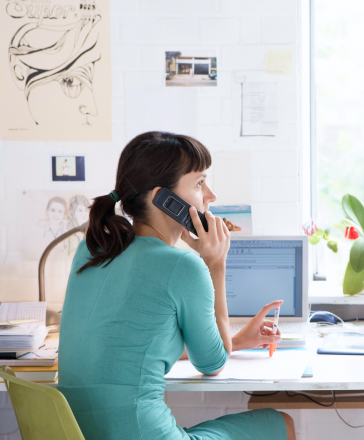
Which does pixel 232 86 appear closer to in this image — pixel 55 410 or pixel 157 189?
pixel 157 189

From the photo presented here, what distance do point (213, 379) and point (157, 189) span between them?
20.2 inches

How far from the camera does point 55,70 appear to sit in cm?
184

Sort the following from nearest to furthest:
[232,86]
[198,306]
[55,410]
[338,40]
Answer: [55,410] → [198,306] → [232,86] → [338,40]

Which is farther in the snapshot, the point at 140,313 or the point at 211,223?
the point at 211,223

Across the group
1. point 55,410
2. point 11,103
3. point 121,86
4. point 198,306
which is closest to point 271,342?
point 198,306

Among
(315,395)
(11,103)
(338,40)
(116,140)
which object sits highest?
(338,40)

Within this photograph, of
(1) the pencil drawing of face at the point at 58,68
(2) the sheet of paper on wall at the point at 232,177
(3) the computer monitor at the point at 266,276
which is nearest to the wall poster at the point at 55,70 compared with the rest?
(1) the pencil drawing of face at the point at 58,68

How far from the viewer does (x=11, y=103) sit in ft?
6.06

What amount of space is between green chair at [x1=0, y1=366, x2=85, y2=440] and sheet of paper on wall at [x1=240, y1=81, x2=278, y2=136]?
130 centimetres

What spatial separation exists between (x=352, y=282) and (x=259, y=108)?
2.58 feet

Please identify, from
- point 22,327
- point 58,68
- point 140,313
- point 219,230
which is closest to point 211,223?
point 219,230

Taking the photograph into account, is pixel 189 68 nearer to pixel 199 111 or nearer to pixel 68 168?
pixel 199 111

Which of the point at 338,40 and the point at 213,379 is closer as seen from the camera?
the point at 213,379

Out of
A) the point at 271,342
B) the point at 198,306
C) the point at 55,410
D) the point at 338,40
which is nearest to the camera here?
the point at 55,410
